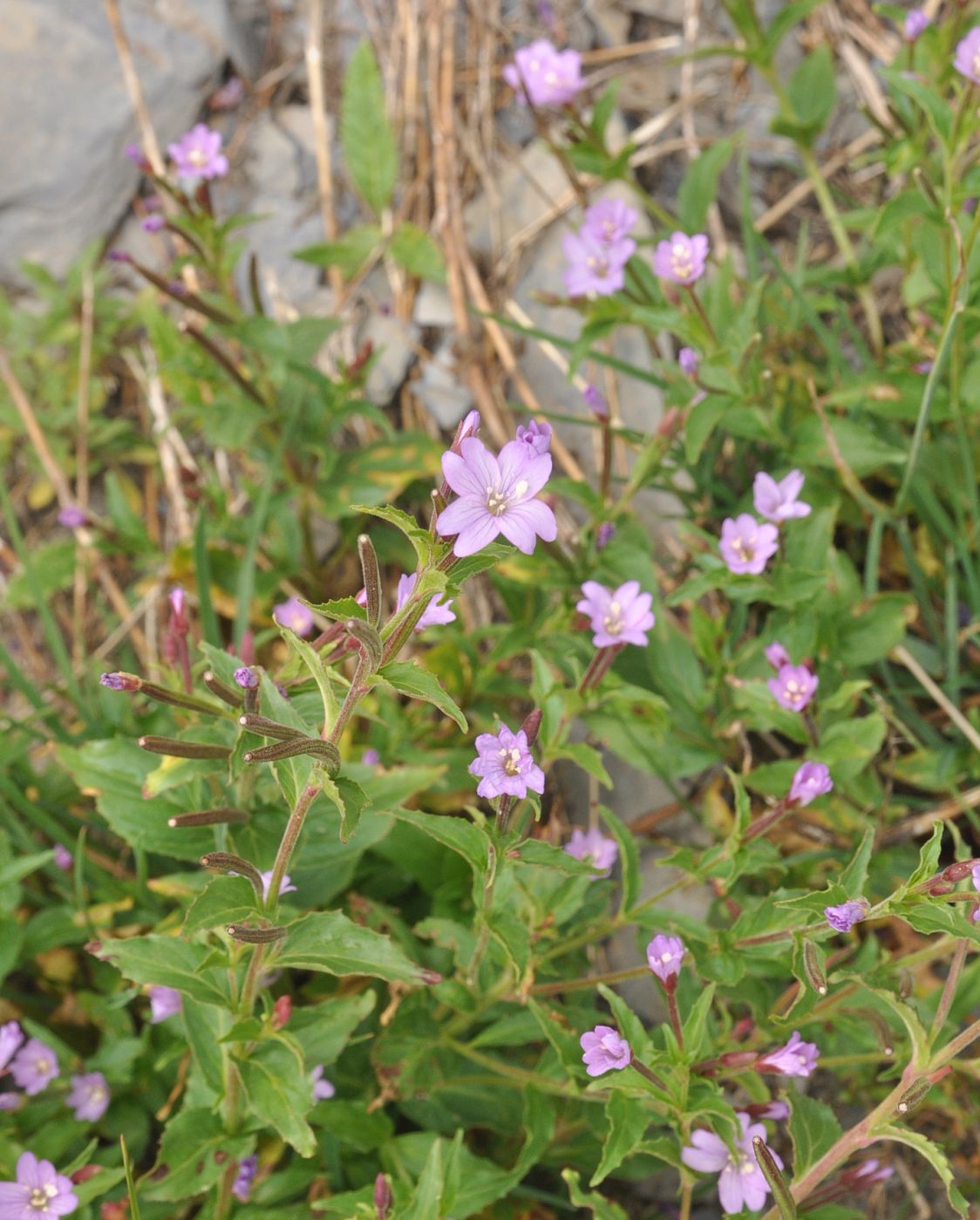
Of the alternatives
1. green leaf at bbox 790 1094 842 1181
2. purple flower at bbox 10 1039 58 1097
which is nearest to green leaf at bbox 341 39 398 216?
purple flower at bbox 10 1039 58 1097

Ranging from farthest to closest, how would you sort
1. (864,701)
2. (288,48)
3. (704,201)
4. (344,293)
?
(288,48) → (344,293) → (704,201) → (864,701)

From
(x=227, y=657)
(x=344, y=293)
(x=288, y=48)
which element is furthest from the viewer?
(x=288, y=48)

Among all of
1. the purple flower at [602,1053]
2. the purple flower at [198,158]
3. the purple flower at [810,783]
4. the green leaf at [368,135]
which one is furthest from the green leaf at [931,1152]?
the green leaf at [368,135]

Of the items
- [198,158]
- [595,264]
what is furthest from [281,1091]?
[198,158]

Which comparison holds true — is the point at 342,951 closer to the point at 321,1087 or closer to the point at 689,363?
the point at 321,1087

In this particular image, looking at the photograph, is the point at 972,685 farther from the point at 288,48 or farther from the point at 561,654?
the point at 288,48

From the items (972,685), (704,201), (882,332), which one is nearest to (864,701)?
(972,685)

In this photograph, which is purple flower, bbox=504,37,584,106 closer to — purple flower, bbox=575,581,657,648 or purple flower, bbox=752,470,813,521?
purple flower, bbox=752,470,813,521
